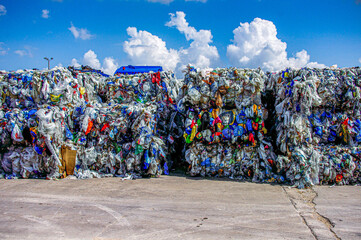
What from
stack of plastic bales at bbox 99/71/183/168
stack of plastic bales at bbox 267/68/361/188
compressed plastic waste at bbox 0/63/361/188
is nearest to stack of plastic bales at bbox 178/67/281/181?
compressed plastic waste at bbox 0/63/361/188

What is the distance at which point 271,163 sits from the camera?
5.45 meters

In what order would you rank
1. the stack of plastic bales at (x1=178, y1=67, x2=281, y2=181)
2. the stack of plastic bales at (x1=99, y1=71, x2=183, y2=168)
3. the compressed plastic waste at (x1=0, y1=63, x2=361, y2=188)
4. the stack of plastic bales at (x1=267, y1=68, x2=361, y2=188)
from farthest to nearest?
the stack of plastic bales at (x1=99, y1=71, x2=183, y2=168)
the stack of plastic bales at (x1=178, y1=67, x2=281, y2=181)
the compressed plastic waste at (x1=0, y1=63, x2=361, y2=188)
the stack of plastic bales at (x1=267, y1=68, x2=361, y2=188)

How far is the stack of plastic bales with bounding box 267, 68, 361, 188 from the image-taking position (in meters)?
5.07

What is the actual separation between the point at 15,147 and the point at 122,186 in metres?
2.96

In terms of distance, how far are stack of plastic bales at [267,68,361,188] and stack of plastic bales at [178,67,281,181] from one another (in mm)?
424

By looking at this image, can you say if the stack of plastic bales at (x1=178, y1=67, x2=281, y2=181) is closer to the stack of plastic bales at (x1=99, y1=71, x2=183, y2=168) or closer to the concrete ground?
the concrete ground

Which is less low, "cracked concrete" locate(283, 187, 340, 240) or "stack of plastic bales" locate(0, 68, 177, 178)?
"stack of plastic bales" locate(0, 68, 177, 178)

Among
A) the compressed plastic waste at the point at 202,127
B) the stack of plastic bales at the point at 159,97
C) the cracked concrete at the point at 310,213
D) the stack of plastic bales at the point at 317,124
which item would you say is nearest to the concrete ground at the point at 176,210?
the cracked concrete at the point at 310,213

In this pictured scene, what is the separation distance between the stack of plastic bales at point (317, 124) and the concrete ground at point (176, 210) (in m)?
0.40

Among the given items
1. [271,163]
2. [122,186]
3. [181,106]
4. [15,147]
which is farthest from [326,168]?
[15,147]

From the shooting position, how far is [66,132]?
234 inches

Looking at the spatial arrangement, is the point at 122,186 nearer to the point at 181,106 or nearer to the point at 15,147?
the point at 181,106

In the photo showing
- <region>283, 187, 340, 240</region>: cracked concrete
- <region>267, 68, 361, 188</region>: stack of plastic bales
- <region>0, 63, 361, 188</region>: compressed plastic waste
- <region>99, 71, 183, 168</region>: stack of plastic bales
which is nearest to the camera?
<region>283, 187, 340, 240</region>: cracked concrete

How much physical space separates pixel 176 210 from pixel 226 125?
7.85ft
